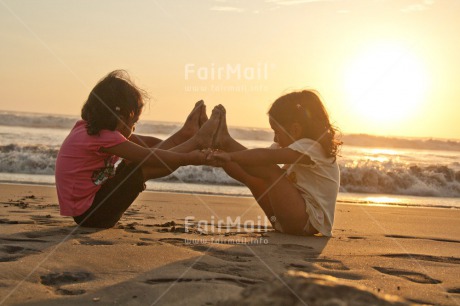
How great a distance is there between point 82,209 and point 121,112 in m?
0.80

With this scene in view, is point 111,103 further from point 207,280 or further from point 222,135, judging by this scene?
point 207,280

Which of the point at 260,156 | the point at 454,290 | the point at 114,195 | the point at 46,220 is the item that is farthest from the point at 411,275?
the point at 46,220

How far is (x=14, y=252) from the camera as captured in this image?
320cm

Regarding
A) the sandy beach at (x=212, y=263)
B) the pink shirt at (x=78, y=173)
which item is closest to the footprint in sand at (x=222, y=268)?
the sandy beach at (x=212, y=263)

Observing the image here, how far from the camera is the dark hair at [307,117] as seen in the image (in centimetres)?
453

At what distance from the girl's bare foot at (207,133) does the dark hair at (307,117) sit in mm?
504

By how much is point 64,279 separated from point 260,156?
199cm

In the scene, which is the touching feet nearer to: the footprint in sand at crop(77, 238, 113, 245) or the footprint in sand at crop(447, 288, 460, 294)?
the footprint in sand at crop(77, 238, 113, 245)

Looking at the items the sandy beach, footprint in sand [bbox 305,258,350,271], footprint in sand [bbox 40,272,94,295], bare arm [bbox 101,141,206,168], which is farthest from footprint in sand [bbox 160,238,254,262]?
footprint in sand [bbox 40,272,94,295]

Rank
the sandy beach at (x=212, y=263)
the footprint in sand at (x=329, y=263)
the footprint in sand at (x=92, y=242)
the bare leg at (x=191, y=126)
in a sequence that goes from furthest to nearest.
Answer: the bare leg at (x=191, y=126)
the footprint in sand at (x=92, y=242)
the footprint in sand at (x=329, y=263)
the sandy beach at (x=212, y=263)

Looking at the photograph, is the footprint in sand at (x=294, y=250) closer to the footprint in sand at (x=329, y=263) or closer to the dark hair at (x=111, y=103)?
the footprint in sand at (x=329, y=263)

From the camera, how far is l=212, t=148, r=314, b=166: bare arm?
14.0ft

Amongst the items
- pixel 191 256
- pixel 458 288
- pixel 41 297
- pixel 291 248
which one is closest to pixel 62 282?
pixel 41 297

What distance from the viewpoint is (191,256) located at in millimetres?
3336
